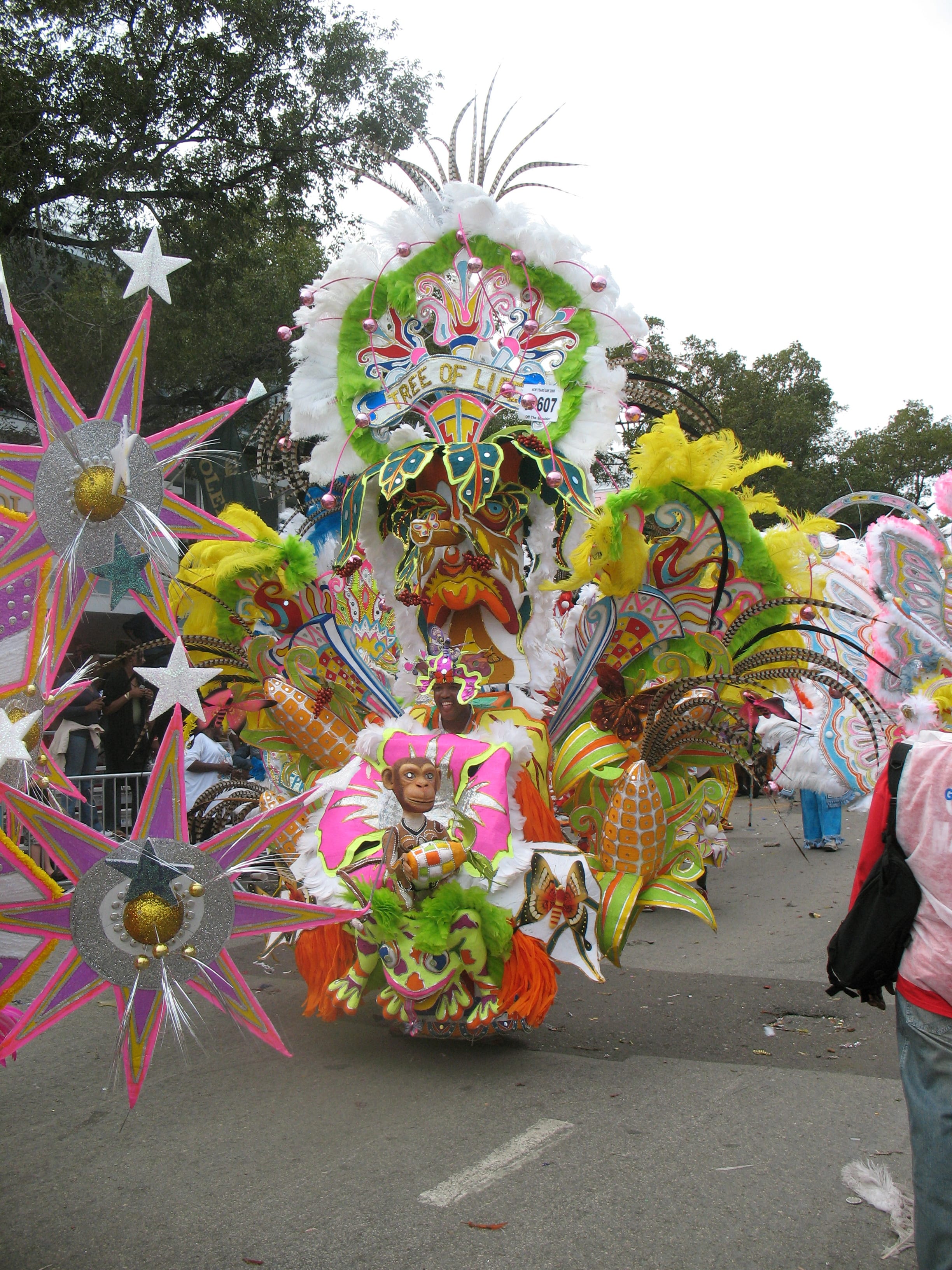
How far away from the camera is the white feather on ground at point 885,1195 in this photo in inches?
120

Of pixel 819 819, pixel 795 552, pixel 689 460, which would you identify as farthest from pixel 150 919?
pixel 819 819

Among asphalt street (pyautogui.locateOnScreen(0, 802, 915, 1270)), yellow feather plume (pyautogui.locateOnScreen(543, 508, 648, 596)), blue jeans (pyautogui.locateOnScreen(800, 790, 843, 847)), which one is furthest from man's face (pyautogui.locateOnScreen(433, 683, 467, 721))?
blue jeans (pyautogui.locateOnScreen(800, 790, 843, 847))

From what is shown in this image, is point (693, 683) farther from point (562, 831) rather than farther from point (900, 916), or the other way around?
point (900, 916)

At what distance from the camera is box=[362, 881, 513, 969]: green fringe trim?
426 cm

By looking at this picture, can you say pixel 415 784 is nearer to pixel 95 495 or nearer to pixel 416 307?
pixel 95 495

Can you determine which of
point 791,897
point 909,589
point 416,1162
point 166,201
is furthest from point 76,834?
point 166,201

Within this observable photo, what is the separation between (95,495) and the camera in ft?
9.07

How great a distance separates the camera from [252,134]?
10562mm

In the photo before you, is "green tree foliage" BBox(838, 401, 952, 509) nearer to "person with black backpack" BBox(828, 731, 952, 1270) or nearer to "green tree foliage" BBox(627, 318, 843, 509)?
"green tree foliage" BBox(627, 318, 843, 509)

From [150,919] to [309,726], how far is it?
297 centimetres

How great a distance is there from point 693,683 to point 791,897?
4.36m

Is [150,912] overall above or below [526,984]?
above

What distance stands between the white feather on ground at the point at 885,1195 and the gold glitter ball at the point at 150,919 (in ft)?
7.29

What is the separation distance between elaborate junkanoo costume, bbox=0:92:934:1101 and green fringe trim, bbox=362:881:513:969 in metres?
0.01
